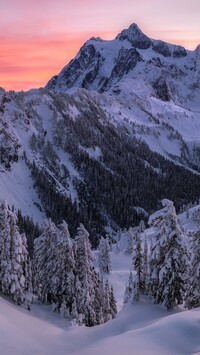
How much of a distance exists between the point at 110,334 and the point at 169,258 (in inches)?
336

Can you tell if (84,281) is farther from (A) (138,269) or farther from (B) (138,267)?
(B) (138,267)

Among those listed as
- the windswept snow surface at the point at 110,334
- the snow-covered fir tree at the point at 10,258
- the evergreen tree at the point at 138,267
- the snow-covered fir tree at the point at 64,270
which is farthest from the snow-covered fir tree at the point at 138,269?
the snow-covered fir tree at the point at 10,258

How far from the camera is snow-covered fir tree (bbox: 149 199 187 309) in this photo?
3694 cm

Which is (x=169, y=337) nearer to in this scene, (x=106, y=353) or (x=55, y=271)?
(x=106, y=353)

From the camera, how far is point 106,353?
21.9 m

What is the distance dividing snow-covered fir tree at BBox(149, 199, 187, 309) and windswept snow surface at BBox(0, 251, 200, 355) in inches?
70.3

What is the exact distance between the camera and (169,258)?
37.0 m

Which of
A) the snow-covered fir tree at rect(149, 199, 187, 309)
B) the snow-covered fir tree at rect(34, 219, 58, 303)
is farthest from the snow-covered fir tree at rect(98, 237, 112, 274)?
the snow-covered fir tree at rect(149, 199, 187, 309)

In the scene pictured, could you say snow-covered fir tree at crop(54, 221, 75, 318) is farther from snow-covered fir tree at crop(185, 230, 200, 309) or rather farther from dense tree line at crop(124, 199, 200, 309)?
snow-covered fir tree at crop(185, 230, 200, 309)

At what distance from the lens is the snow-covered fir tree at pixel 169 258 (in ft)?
121

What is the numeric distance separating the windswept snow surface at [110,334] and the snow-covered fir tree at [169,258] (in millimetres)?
1786

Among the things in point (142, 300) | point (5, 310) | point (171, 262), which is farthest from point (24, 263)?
point (171, 262)

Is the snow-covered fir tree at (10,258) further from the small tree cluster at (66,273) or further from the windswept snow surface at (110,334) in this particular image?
the small tree cluster at (66,273)

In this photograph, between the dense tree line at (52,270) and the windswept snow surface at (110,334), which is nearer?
the windswept snow surface at (110,334)
